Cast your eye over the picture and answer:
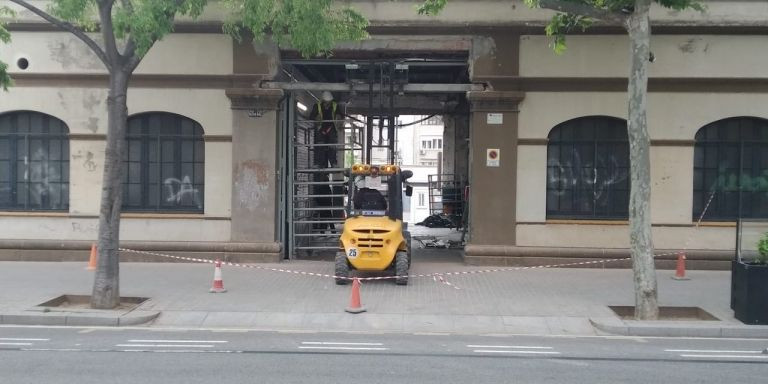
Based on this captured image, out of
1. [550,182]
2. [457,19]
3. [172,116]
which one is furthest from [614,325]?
[172,116]

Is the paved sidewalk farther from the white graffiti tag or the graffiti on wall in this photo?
the graffiti on wall

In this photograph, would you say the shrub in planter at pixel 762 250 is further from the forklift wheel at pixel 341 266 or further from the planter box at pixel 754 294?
the forklift wheel at pixel 341 266

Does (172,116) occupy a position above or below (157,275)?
above

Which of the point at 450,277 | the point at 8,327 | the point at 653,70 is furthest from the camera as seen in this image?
the point at 653,70

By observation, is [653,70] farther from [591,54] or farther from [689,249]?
[689,249]

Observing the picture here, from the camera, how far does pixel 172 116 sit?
15.6 meters

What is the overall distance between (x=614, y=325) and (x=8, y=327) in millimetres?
8811

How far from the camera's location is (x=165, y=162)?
15.6m

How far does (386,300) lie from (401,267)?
1.14m

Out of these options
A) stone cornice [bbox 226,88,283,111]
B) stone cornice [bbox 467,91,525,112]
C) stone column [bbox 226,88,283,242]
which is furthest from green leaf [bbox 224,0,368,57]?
stone cornice [bbox 467,91,525,112]

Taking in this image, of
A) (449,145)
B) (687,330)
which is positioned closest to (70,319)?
(687,330)

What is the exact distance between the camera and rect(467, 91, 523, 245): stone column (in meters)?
15.1

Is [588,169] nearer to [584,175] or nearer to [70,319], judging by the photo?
[584,175]

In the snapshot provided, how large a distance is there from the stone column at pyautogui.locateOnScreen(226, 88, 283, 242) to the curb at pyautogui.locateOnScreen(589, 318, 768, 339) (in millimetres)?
7902
